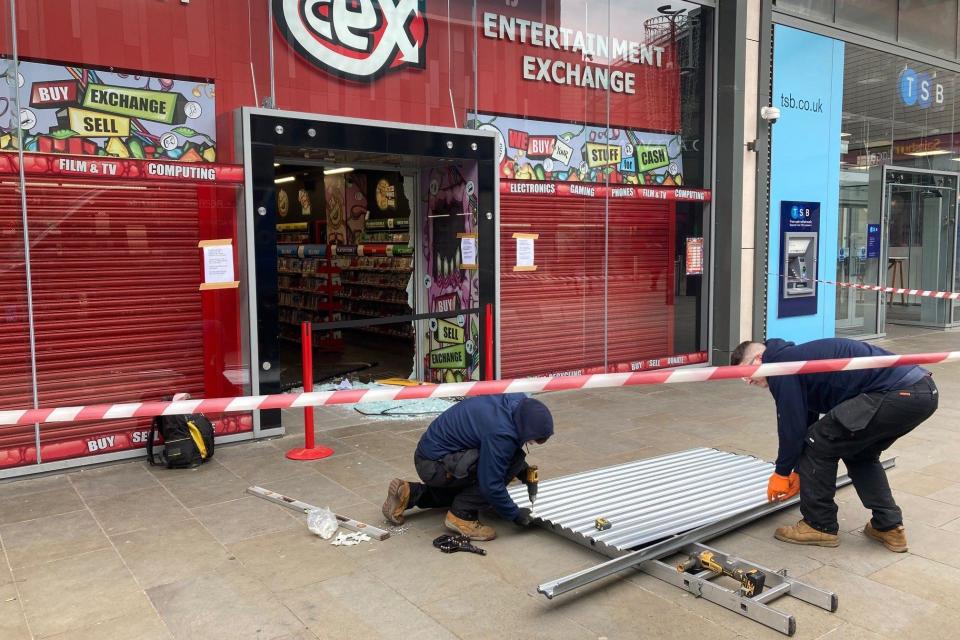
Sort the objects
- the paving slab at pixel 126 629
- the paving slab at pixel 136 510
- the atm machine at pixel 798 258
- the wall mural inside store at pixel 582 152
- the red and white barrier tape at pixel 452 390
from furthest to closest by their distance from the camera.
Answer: the atm machine at pixel 798 258 → the wall mural inside store at pixel 582 152 → the paving slab at pixel 136 510 → the red and white barrier tape at pixel 452 390 → the paving slab at pixel 126 629

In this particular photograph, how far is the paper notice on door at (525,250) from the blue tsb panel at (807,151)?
366 centimetres

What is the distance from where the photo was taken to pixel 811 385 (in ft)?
14.3

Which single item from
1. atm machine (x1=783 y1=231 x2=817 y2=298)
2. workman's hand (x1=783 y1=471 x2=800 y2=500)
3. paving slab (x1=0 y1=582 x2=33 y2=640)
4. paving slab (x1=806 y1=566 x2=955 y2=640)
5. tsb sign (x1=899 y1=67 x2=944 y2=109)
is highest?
tsb sign (x1=899 y1=67 x2=944 y2=109)

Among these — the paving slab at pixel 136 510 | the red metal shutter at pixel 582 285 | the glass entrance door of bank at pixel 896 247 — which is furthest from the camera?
the glass entrance door of bank at pixel 896 247

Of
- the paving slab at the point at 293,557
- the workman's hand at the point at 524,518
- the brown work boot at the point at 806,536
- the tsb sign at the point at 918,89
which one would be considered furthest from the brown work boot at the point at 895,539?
the tsb sign at the point at 918,89

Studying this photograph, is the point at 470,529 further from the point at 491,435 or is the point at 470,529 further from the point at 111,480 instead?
the point at 111,480

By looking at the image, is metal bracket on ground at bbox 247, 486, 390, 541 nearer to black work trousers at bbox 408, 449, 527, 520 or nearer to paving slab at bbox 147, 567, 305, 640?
black work trousers at bbox 408, 449, 527, 520

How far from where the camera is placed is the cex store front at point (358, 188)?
6.06 metres

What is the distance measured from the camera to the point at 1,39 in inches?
226

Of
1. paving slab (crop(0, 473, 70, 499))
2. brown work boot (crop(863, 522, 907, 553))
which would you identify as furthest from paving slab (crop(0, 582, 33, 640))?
brown work boot (crop(863, 522, 907, 553))

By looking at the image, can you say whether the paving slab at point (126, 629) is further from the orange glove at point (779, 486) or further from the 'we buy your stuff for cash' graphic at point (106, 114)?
the 'we buy your stuff for cash' graphic at point (106, 114)

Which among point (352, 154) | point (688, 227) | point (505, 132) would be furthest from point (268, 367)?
point (688, 227)

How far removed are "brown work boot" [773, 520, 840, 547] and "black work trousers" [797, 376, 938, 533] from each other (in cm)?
3

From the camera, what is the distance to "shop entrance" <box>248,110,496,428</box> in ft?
22.1
